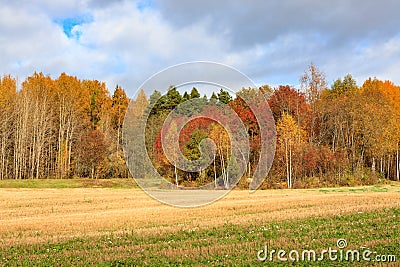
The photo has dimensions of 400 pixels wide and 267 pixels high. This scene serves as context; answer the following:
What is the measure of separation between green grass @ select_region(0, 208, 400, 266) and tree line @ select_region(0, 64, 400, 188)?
2908 centimetres

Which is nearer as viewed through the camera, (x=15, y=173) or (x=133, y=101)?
(x=133, y=101)

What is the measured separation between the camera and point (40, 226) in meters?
18.4

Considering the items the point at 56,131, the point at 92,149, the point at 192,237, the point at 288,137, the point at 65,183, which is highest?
the point at 56,131

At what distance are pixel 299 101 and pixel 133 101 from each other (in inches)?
1681

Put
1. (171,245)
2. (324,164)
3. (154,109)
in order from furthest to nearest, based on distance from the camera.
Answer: (324,164) → (154,109) → (171,245)

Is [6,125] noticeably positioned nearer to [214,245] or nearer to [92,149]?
[92,149]

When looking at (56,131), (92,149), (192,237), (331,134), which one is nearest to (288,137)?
(331,134)

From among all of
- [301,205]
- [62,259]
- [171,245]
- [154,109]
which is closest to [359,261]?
[171,245]

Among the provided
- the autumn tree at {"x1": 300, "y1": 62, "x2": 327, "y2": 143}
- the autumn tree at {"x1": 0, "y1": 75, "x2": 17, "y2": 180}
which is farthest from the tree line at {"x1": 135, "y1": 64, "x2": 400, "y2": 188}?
the autumn tree at {"x1": 0, "y1": 75, "x2": 17, "y2": 180}

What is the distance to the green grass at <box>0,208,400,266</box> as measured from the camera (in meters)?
10.5

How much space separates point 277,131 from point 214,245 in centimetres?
4314

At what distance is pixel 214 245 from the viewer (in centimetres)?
1221

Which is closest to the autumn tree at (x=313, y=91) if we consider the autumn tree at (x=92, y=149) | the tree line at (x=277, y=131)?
the tree line at (x=277, y=131)

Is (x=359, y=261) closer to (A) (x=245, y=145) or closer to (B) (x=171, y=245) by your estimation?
(B) (x=171, y=245)
